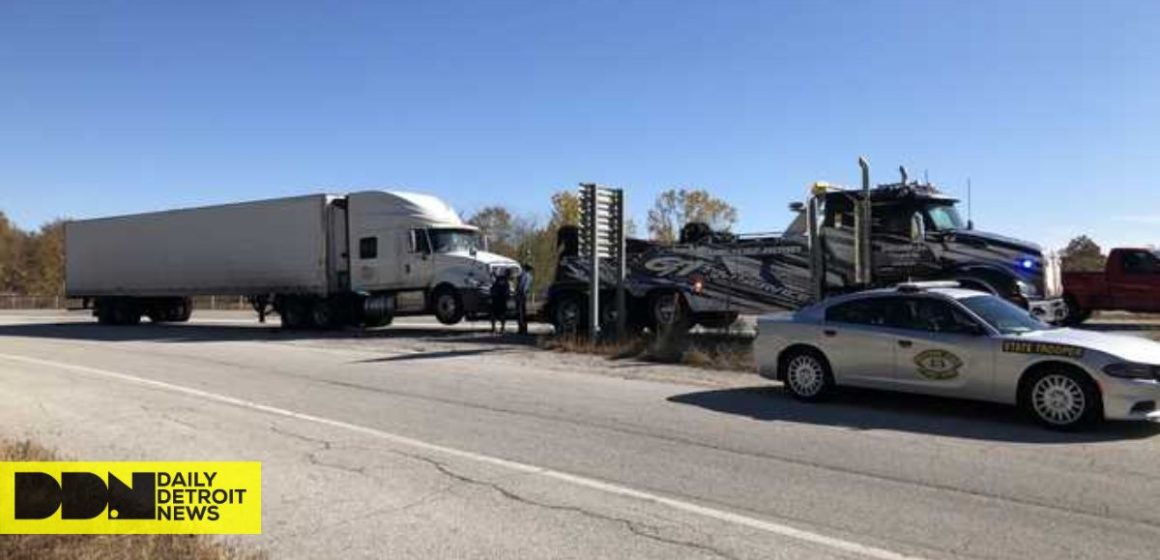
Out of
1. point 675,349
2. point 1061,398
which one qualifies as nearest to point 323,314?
point 675,349

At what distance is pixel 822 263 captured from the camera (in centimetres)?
1719

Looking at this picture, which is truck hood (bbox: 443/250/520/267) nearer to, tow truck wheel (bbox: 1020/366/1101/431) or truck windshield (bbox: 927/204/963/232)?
truck windshield (bbox: 927/204/963/232)

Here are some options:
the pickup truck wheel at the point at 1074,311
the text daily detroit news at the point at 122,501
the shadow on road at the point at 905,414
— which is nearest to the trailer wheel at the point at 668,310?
the shadow on road at the point at 905,414

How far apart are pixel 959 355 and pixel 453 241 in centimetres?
1705

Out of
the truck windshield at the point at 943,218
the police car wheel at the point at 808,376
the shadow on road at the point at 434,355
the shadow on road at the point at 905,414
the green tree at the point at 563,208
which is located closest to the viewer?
the shadow on road at the point at 905,414

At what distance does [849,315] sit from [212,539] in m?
7.57

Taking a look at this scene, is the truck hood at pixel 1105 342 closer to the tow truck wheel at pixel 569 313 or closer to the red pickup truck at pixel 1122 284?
the tow truck wheel at pixel 569 313

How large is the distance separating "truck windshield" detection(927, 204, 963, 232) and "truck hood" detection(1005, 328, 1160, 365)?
7108mm

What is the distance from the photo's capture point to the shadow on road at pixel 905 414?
28.6 feet

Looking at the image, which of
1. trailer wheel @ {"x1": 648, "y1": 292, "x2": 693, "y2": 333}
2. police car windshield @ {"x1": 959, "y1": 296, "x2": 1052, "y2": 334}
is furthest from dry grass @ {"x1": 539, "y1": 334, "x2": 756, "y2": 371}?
police car windshield @ {"x1": 959, "y1": 296, "x2": 1052, "y2": 334}

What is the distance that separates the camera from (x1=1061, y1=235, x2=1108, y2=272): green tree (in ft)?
127

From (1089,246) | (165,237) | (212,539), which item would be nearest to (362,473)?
(212,539)

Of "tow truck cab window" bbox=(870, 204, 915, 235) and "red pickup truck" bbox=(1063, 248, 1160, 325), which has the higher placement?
"tow truck cab window" bbox=(870, 204, 915, 235)

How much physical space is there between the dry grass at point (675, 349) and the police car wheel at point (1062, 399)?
17.4 feet
